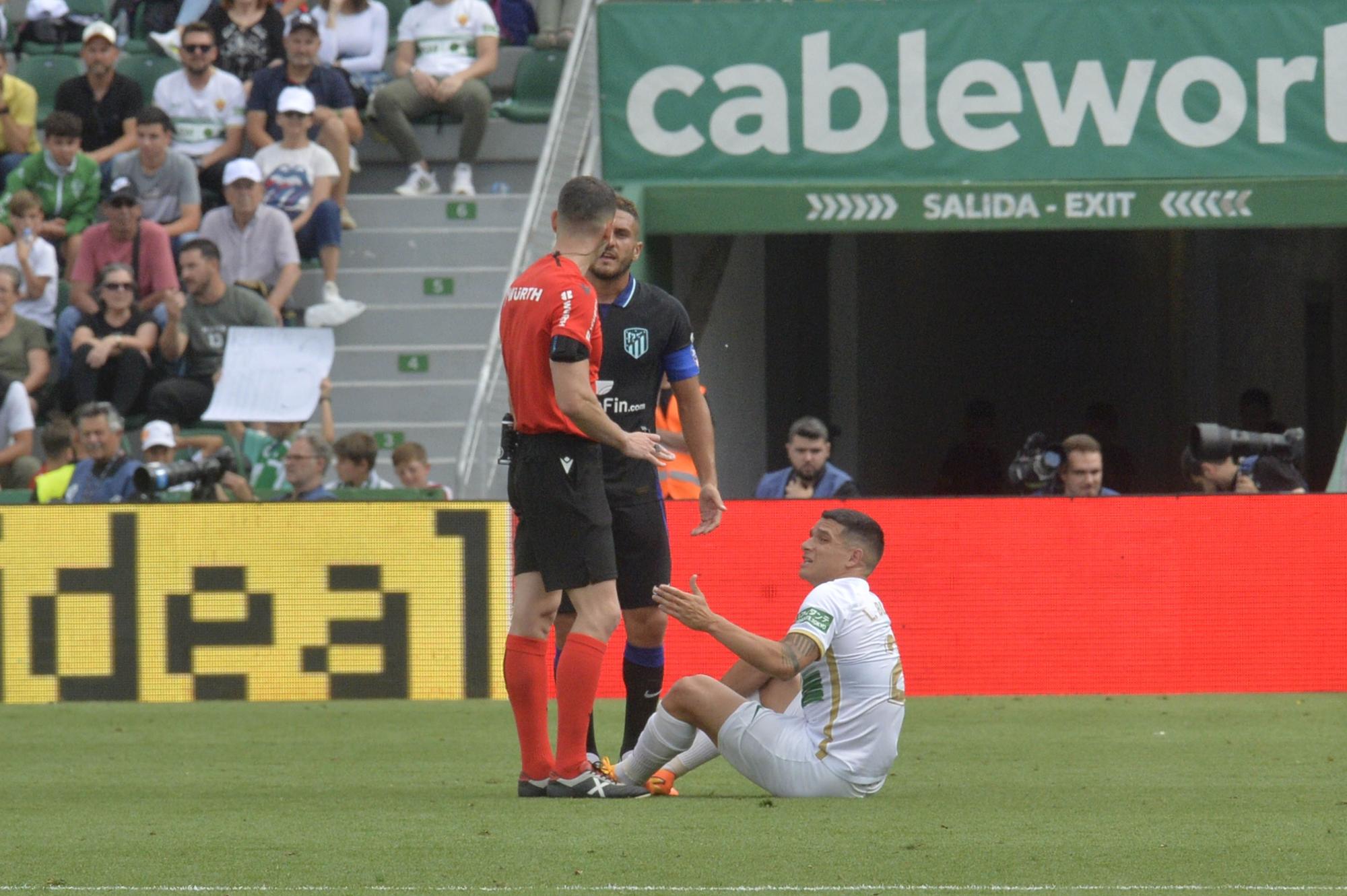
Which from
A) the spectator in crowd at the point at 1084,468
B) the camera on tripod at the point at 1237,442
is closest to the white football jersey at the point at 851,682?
the camera on tripod at the point at 1237,442

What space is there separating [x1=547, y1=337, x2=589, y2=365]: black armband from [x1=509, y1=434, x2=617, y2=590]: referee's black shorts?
0.29m

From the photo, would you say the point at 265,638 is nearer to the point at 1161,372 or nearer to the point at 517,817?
the point at 517,817

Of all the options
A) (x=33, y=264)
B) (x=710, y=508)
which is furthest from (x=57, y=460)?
(x=710, y=508)

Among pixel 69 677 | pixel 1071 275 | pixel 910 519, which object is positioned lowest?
pixel 69 677

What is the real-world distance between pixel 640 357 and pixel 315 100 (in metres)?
8.64

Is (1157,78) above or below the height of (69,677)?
above

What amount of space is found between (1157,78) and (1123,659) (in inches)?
176

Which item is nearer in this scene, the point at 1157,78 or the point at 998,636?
the point at 998,636

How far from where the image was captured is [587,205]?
6.54 metres

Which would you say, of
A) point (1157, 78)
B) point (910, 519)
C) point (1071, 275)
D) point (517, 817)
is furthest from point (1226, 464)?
point (1071, 275)

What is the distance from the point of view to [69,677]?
11.0 metres

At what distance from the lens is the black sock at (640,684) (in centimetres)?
729

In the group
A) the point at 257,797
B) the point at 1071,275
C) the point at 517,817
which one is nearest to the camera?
the point at 517,817

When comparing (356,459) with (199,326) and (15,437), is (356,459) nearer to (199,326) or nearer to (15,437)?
Answer: (199,326)
